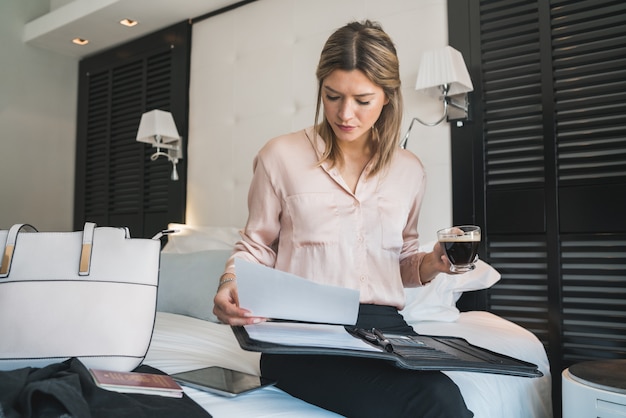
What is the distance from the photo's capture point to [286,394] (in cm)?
128

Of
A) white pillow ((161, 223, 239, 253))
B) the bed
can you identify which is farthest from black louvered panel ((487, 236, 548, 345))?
white pillow ((161, 223, 239, 253))

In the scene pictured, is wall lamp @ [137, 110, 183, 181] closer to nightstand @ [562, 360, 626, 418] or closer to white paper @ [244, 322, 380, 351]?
white paper @ [244, 322, 380, 351]

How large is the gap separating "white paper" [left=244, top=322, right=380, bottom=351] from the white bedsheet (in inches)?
6.8

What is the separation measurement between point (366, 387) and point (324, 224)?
0.49m

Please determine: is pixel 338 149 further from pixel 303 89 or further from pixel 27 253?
pixel 303 89

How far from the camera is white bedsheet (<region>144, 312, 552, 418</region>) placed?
1.16 m

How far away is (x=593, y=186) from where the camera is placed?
2.23 meters

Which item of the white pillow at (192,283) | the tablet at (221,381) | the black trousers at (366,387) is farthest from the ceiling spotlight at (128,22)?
the black trousers at (366,387)

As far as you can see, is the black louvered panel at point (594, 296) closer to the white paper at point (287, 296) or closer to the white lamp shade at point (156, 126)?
the white paper at point (287, 296)

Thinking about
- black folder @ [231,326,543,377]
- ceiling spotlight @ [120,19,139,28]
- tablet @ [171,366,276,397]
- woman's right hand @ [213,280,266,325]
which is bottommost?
tablet @ [171,366,276,397]

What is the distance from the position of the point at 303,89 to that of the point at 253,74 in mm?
430

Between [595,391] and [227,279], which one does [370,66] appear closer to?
[227,279]

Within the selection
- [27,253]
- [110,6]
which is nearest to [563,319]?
[27,253]

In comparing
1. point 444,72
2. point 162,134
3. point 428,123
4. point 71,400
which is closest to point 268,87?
point 162,134
